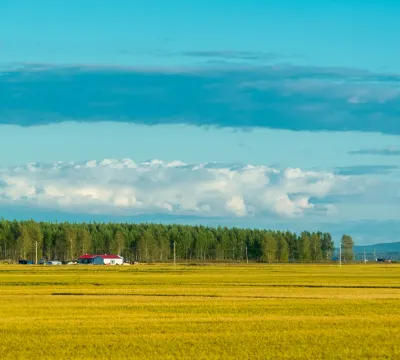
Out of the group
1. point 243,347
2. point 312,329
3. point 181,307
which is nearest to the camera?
point 243,347

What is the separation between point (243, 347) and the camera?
109ft

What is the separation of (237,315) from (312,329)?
7996 millimetres

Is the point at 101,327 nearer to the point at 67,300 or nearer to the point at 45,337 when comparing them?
the point at 45,337

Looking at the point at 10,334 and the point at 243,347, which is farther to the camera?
the point at 10,334

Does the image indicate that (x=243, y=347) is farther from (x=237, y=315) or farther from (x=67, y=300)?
(x=67, y=300)

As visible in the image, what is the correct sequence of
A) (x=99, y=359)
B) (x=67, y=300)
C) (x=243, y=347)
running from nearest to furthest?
(x=99, y=359), (x=243, y=347), (x=67, y=300)

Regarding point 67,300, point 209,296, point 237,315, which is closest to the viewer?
point 237,315

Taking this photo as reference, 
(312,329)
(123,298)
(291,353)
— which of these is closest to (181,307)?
(123,298)

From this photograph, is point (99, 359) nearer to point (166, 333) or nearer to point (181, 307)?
point (166, 333)

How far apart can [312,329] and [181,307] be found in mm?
14406

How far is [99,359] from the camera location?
30281 mm

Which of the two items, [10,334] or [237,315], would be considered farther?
[237,315]

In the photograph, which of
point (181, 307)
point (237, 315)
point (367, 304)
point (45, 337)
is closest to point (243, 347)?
point (45, 337)

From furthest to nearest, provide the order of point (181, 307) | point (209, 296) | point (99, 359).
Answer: point (209, 296) → point (181, 307) → point (99, 359)
